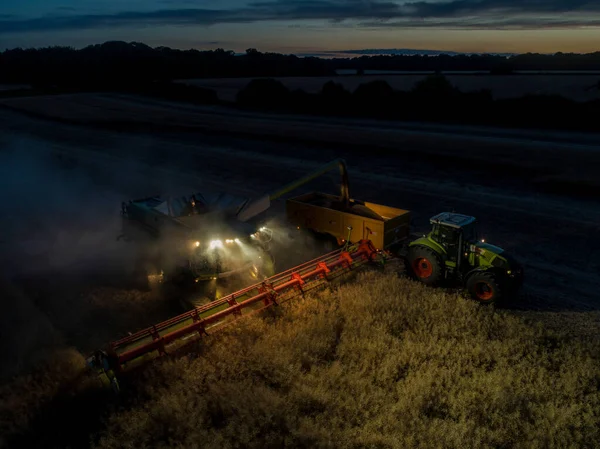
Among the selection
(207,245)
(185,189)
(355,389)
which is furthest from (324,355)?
(185,189)

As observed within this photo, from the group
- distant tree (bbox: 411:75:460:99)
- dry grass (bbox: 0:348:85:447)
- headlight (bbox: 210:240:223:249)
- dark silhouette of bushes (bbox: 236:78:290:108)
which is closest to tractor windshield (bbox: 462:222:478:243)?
headlight (bbox: 210:240:223:249)

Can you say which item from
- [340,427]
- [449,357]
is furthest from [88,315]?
[449,357]

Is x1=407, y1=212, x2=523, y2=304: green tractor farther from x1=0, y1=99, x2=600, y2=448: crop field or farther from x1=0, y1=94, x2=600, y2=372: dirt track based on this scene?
x1=0, y1=94, x2=600, y2=372: dirt track

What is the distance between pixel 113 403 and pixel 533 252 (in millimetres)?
13444

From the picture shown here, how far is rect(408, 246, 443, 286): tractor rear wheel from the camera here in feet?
39.5

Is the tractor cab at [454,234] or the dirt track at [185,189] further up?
the tractor cab at [454,234]

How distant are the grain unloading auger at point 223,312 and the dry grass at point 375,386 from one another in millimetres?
364

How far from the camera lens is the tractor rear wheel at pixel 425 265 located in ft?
39.5

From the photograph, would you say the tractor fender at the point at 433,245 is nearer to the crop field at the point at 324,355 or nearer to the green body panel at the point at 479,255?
the green body panel at the point at 479,255

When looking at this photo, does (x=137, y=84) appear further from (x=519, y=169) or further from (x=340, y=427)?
(x=340, y=427)

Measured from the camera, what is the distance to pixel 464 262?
1175 cm

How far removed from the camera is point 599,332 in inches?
410

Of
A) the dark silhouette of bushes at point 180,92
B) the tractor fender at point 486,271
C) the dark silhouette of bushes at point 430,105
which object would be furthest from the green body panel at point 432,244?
the dark silhouette of bushes at point 180,92

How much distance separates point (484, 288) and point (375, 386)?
15.0 ft
